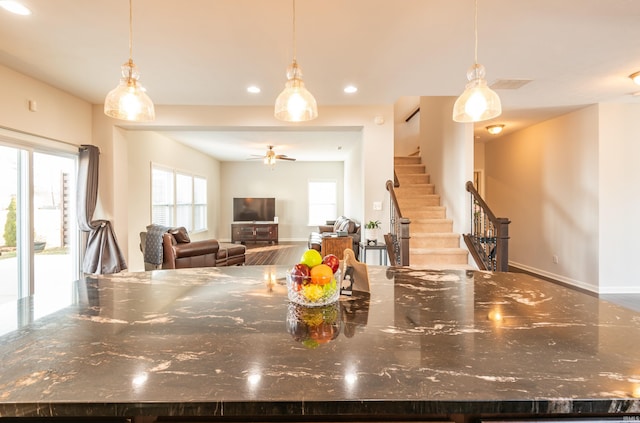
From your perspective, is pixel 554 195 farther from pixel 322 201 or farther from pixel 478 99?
pixel 322 201

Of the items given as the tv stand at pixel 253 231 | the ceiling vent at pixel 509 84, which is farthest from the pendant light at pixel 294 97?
the tv stand at pixel 253 231

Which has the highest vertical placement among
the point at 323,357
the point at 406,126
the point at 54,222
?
the point at 406,126

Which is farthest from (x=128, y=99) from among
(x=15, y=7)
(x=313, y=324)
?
(x=313, y=324)

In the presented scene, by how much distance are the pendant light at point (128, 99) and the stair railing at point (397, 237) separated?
2964 mm

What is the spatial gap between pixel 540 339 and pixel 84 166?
529 centimetres

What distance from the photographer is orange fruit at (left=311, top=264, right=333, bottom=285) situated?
1.26m

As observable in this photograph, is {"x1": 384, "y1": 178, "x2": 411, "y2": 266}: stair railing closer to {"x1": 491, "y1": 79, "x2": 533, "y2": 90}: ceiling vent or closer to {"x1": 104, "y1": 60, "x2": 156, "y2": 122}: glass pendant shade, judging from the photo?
{"x1": 491, "y1": 79, "x2": 533, "y2": 90}: ceiling vent

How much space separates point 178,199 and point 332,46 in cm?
601

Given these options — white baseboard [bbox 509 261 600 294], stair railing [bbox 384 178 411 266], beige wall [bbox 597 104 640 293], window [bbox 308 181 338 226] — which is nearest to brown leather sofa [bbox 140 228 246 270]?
stair railing [bbox 384 178 411 266]

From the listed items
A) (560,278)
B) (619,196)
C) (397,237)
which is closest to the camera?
(397,237)

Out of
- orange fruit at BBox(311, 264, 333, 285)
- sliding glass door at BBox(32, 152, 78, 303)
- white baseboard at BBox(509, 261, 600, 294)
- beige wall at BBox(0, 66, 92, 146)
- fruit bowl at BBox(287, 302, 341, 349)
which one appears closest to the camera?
fruit bowl at BBox(287, 302, 341, 349)

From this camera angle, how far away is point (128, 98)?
1.88 m

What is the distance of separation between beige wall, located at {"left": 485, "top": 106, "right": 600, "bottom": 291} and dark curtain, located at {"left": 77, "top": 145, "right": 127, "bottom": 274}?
687cm

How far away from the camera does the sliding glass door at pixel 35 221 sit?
11.5 feet
